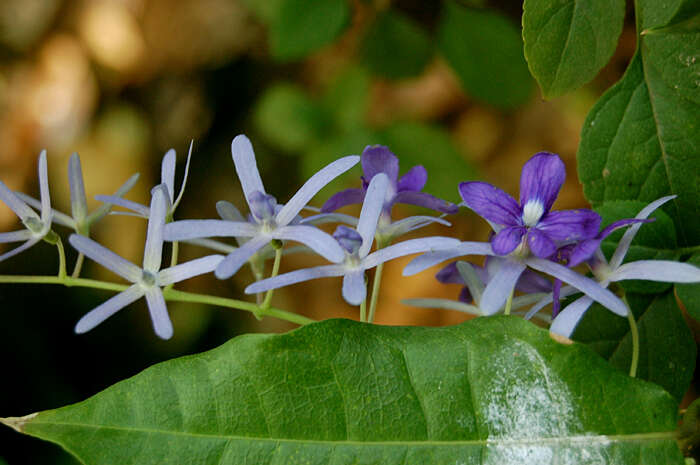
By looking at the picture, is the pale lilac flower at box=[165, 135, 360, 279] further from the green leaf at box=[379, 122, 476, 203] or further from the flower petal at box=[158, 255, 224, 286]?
the green leaf at box=[379, 122, 476, 203]

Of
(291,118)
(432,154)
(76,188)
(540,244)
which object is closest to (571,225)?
(540,244)

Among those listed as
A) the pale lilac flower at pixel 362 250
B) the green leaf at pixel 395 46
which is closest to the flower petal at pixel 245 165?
the pale lilac flower at pixel 362 250

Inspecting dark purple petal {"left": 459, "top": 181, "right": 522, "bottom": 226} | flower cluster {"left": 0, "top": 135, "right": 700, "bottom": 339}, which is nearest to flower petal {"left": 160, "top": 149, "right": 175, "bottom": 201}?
flower cluster {"left": 0, "top": 135, "right": 700, "bottom": 339}

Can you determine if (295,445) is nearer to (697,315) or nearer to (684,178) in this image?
(697,315)

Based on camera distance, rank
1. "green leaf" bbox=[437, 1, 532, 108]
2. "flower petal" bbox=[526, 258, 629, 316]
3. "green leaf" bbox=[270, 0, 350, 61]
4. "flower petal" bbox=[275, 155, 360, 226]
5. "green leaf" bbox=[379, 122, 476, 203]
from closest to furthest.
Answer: "flower petal" bbox=[526, 258, 629, 316] → "flower petal" bbox=[275, 155, 360, 226] → "green leaf" bbox=[270, 0, 350, 61] → "green leaf" bbox=[437, 1, 532, 108] → "green leaf" bbox=[379, 122, 476, 203]

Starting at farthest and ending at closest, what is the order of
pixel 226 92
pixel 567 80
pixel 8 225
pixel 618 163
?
pixel 226 92 → pixel 8 225 → pixel 618 163 → pixel 567 80

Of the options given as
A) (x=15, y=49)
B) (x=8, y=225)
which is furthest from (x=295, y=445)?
(x=15, y=49)
